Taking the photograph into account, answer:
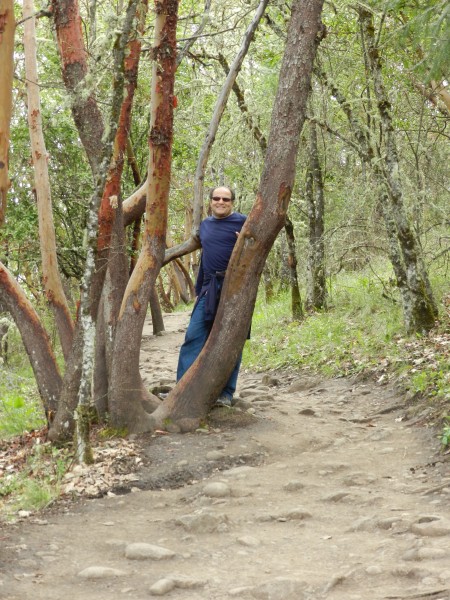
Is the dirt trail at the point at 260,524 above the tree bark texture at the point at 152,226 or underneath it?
underneath

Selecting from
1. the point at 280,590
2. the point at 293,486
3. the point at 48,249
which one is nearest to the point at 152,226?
the point at 48,249

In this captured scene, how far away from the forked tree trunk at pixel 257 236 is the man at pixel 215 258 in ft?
1.09

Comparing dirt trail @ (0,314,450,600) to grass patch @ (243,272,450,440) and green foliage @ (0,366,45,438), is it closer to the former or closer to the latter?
grass patch @ (243,272,450,440)

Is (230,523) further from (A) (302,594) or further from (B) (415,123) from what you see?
(B) (415,123)

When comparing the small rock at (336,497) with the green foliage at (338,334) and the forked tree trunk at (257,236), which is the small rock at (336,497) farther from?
the green foliage at (338,334)

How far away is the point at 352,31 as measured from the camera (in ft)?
39.4

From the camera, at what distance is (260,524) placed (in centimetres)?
484

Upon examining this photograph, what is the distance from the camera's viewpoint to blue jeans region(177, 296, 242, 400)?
7.60 m

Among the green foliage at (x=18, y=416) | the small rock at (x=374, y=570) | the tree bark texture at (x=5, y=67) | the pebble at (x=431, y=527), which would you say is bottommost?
the small rock at (x=374, y=570)

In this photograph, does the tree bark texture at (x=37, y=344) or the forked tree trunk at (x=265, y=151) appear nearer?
the tree bark texture at (x=37, y=344)

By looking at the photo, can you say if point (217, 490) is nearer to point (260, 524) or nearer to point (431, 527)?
point (260, 524)

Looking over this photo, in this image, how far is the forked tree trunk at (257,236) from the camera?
6879 millimetres

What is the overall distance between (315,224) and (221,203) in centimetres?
716

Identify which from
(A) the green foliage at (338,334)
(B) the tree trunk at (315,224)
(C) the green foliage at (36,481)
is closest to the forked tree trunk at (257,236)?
(C) the green foliage at (36,481)
